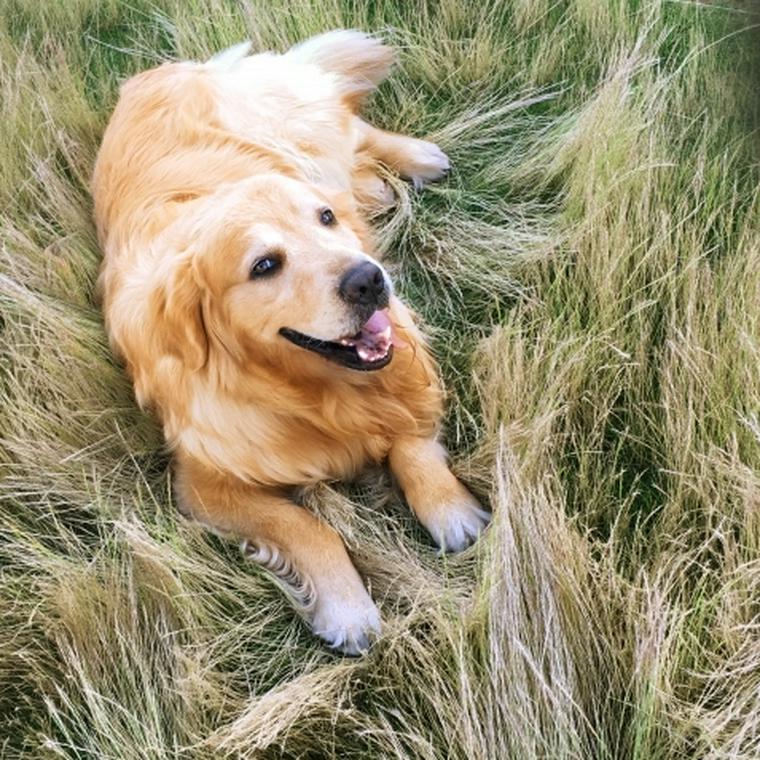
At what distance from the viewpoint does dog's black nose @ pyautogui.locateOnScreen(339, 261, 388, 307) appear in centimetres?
206

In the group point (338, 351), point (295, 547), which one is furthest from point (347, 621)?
point (338, 351)

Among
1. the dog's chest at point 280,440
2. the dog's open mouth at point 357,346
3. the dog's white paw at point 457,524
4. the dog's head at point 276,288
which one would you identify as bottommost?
the dog's white paw at point 457,524

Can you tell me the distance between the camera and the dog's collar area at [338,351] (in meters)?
2.17

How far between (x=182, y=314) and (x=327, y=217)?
1.47ft

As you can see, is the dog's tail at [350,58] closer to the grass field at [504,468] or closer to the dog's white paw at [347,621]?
the grass field at [504,468]

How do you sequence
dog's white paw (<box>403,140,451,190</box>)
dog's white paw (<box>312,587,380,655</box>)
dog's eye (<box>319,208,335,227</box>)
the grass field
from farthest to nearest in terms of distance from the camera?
dog's white paw (<box>403,140,451,190</box>)
dog's eye (<box>319,208,335,227</box>)
dog's white paw (<box>312,587,380,655</box>)
the grass field

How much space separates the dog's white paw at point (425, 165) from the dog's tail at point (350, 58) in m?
0.36

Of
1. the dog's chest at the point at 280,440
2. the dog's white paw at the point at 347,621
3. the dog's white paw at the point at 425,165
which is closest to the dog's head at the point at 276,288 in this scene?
the dog's chest at the point at 280,440

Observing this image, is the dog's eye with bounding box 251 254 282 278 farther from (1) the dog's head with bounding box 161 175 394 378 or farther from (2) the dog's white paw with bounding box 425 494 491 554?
(2) the dog's white paw with bounding box 425 494 491 554

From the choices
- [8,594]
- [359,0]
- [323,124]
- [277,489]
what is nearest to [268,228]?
[277,489]

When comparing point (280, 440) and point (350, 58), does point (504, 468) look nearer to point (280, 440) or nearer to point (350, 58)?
point (280, 440)

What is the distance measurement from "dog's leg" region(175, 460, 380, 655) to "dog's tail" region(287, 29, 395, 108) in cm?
178

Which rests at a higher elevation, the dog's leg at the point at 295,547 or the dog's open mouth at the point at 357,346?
the dog's open mouth at the point at 357,346

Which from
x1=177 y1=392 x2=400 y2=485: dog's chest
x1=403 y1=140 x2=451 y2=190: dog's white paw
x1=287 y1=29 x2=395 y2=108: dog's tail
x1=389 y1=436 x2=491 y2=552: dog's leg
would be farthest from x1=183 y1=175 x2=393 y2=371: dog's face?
x1=287 y1=29 x2=395 y2=108: dog's tail
